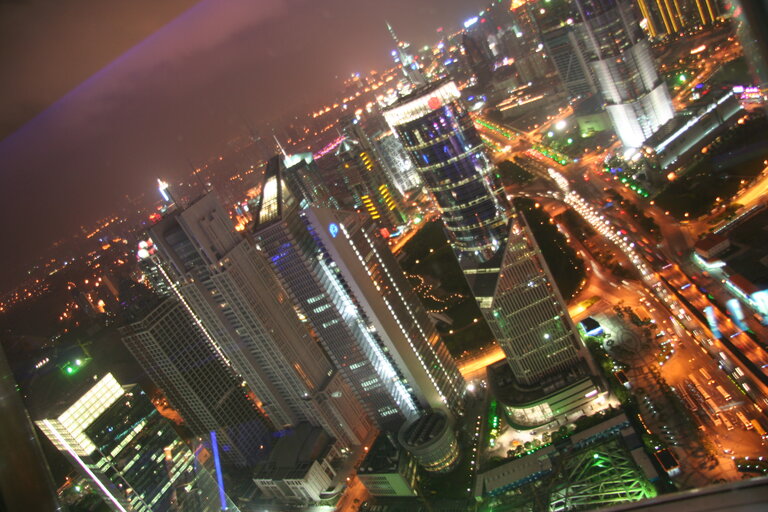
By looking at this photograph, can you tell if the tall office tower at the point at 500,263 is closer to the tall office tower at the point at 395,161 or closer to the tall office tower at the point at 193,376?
the tall office tower at the point at 193,376

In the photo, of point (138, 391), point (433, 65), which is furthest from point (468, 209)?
point (433, 65)

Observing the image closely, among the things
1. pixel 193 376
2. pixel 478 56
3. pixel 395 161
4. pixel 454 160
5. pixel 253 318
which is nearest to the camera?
pixel 454 160

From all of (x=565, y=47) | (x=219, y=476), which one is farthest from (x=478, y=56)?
(x=219, y=476)

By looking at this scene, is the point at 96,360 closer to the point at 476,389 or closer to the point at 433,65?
the point at 476,389

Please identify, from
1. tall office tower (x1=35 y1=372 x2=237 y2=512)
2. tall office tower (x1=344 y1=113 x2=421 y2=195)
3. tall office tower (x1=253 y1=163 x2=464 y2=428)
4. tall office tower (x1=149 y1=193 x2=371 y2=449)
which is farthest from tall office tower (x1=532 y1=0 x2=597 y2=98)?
tall office tower (x1=35 y1=372 x2=237 y2=512)

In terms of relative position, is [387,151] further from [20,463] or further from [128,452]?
[20,463]

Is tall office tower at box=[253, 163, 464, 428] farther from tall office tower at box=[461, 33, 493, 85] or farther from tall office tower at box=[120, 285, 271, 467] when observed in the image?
tall office tower at box=[461, 33, 493, 85]
